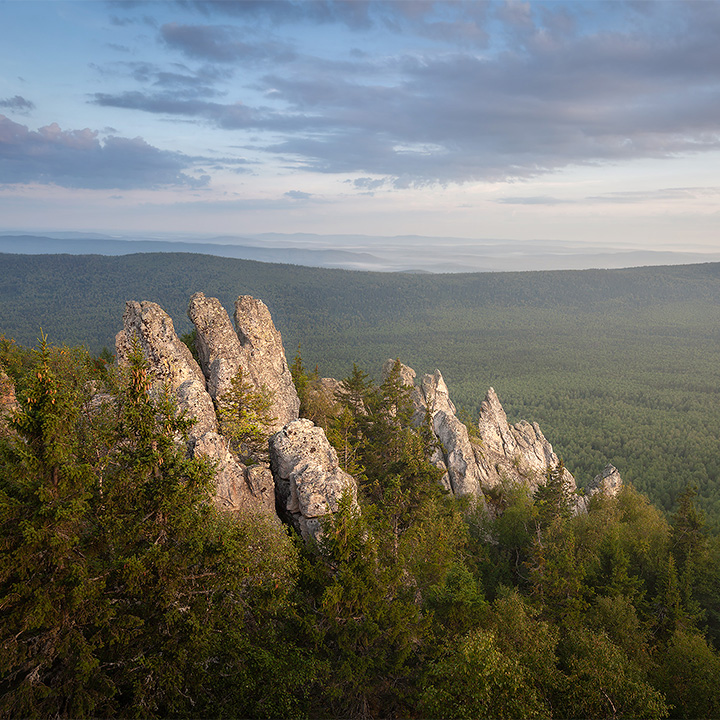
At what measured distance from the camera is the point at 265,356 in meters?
36.9

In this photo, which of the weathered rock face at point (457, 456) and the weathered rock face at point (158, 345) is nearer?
the weathered rock face at point (158, 345)

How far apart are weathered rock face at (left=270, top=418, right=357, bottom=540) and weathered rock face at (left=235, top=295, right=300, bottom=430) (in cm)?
935

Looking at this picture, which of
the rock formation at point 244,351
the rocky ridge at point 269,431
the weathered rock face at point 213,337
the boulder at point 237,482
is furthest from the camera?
the weathered rock face at point 213,337

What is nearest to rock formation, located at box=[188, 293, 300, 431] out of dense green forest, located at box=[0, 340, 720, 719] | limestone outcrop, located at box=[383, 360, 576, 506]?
dense green forest, located at box=[0, 340, 720, 719]

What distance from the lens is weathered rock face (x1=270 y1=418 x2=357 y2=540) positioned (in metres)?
20.6

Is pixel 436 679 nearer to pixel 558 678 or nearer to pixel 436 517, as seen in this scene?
pixel 558 678

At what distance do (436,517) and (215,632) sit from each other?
18.1 meters

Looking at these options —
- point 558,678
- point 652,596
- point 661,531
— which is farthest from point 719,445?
point 558,678

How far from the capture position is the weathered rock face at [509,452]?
55781 millimetres

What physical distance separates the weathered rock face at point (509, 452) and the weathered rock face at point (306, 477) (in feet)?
108

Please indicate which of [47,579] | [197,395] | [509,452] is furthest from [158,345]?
[509,452]

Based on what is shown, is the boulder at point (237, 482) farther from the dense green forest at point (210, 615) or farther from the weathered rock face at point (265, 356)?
the weathered rock face at point (265, 356)

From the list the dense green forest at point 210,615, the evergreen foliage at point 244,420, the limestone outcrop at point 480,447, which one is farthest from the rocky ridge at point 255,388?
the limestone outcrop at point 480,447

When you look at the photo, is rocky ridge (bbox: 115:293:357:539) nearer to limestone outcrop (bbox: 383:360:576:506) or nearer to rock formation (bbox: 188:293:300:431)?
rock formation (bbox: 188:293:300:431)
